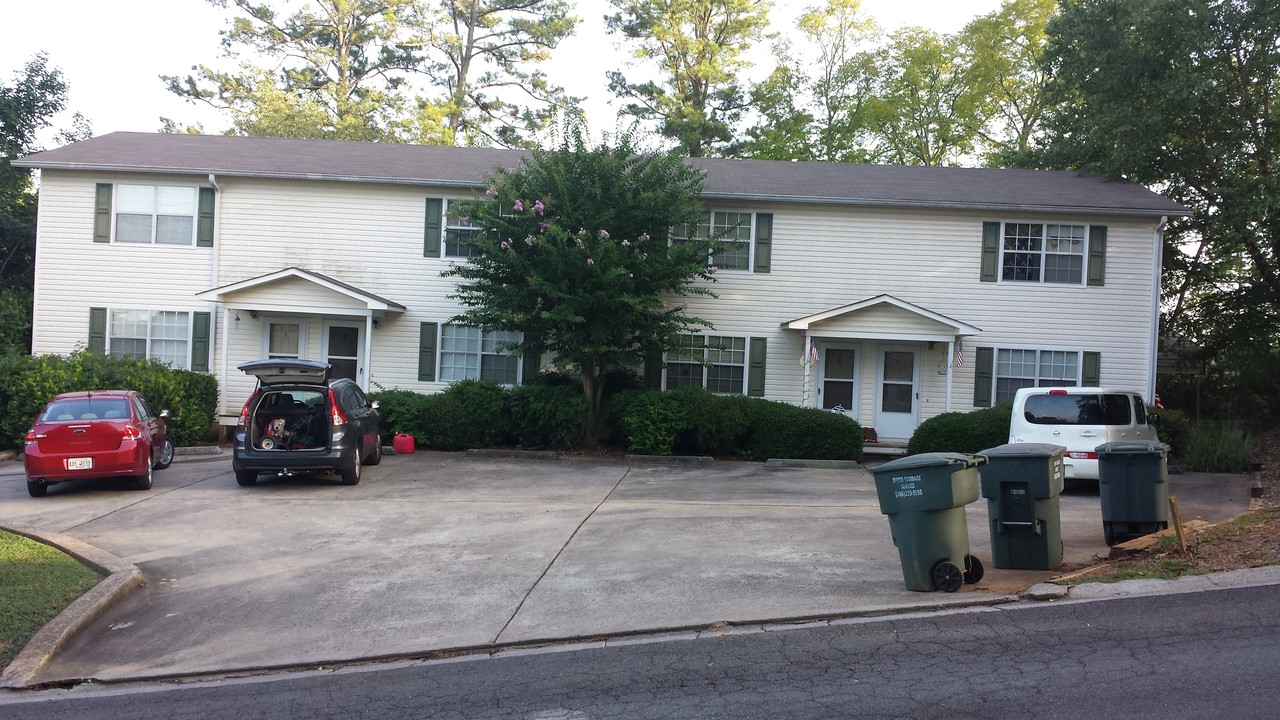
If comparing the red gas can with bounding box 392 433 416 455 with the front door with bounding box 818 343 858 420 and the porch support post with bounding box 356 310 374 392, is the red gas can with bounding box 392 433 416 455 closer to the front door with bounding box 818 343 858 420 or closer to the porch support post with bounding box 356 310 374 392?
the porch support post with bounding box 356 310 374 392

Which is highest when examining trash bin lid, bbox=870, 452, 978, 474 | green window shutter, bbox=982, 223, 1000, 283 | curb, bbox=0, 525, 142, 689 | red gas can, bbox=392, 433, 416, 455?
green window shutter, bbox=982, 223, 1000, 283

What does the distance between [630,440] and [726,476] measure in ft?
9.25

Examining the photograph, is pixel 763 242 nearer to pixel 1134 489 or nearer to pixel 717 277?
pixel 717 277

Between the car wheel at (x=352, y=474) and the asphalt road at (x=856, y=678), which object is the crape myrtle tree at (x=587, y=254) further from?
the asphalt road at (x=856, y=678)

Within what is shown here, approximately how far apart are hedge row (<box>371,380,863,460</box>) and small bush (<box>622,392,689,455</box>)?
0.02 meters

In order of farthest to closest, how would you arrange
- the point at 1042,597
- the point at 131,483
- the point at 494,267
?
the point at 494,267 < the point at 131,483 < the point at 1042,597

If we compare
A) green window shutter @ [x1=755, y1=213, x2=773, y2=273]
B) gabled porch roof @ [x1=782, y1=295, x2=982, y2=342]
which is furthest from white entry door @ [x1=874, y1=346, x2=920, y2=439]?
green window shutter @ [x1=755, y1=213, x2=773, y2=273]

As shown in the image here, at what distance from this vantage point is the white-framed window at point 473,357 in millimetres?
20656

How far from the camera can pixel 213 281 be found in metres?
20.2

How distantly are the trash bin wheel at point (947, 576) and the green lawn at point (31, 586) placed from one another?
23.3 ft

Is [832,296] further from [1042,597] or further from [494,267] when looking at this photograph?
[1042,597]

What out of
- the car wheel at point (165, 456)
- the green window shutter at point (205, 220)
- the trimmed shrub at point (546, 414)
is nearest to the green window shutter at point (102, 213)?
the green window shutter at point (205, 220)

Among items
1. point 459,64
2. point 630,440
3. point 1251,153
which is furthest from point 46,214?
point 1251,153

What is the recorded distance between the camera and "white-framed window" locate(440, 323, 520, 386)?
2066 centimetres
